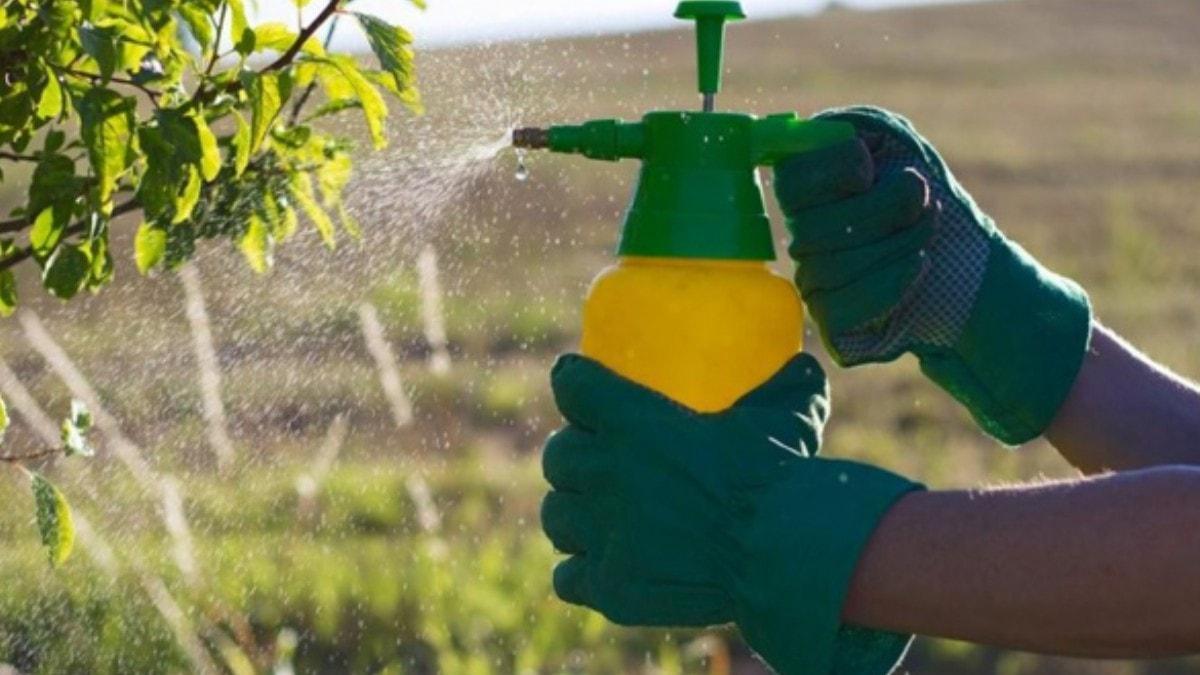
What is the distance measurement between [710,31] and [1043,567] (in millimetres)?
631

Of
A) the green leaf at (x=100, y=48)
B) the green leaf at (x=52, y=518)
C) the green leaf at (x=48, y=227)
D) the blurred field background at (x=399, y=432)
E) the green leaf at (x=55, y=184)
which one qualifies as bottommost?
the blurred field background at (x=399, y=432)

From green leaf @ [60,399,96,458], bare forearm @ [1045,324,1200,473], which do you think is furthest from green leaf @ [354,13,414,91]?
bare forearm @ [1045,324,1200,473]

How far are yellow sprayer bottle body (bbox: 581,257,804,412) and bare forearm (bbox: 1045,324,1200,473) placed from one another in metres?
0.49

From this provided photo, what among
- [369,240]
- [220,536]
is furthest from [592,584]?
[220,536]

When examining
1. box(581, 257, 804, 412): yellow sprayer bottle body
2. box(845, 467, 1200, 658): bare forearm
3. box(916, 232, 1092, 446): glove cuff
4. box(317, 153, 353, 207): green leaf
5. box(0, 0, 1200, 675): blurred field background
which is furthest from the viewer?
box(0, 0, 1200, 675): blurred field background

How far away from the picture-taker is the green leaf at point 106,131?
7.12 feet

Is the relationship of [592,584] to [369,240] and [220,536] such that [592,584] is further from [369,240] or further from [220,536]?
[220,536]

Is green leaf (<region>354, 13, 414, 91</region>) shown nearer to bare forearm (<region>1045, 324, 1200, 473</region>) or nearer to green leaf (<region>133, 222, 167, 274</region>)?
green leaf (<region>133, 222, 167, 274</region>)

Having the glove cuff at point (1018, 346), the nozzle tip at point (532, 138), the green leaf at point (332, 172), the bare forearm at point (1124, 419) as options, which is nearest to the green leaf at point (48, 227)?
the green leaf at point (332, 172)

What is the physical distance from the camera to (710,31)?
7.55ft

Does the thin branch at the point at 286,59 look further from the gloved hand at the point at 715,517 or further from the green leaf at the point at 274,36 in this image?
the gloved hand at the point at 715,517

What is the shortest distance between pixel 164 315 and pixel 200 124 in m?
3.34

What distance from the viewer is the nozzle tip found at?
7.41 ft

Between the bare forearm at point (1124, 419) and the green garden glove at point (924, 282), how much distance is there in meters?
0.03
